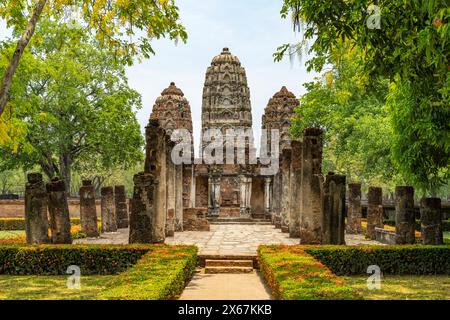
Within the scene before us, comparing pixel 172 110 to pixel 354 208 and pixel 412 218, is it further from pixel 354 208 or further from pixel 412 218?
pixel 412 218

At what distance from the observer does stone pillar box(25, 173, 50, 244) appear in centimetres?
1376

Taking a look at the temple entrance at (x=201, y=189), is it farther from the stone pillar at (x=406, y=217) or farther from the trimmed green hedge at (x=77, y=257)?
the trimmed green hedge at (x=77, y=257)

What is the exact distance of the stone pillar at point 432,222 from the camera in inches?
592

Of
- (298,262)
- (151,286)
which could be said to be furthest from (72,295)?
(298,262)

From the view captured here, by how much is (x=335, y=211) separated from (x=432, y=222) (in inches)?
127

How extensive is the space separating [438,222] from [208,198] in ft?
69.0

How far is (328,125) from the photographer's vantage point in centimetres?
3681

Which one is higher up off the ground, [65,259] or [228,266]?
[65,259]

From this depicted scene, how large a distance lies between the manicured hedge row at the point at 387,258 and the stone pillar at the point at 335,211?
A: 1093mm

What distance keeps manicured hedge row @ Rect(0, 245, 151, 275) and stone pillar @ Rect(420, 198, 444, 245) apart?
7956 millimetres

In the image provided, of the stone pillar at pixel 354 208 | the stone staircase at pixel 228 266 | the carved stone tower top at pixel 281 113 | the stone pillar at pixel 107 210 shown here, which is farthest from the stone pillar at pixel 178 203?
the carved stone tower top at pixel 281 113

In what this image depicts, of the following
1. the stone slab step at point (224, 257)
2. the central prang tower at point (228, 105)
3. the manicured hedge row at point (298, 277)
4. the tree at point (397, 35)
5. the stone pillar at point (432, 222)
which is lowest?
the stone slab step at point (224, 257)

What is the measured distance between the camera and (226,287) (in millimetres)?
10773

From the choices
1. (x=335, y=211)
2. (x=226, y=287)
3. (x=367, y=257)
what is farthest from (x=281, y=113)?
(x=226, y=287)
